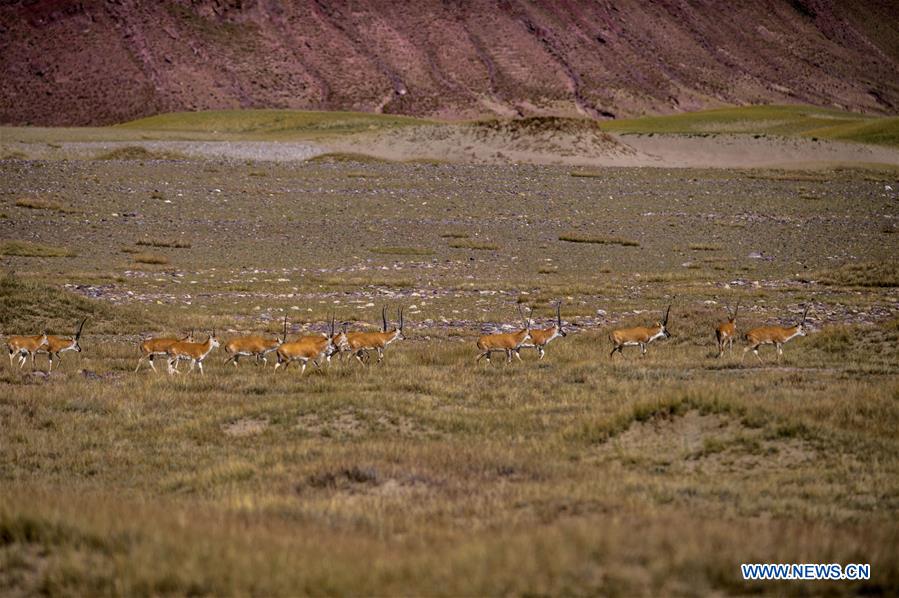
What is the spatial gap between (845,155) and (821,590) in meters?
77.9

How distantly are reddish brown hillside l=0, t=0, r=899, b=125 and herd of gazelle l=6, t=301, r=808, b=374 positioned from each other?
106337 millimetres

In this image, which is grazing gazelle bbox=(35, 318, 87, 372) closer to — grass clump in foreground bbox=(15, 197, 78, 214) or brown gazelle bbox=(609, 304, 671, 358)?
brown gazelle bbox=(609, 304, 671, 358)

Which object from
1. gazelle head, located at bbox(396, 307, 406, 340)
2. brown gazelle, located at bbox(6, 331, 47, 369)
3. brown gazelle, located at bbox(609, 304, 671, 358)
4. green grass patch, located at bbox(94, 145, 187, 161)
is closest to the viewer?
brown gazelle, located at bbox(6, 331, 47, 369)

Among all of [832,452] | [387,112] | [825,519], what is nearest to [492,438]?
[832,452]

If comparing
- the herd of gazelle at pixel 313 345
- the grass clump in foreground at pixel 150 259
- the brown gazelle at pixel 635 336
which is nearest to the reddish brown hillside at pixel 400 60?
the grass clump in foreground at pixel 150 259

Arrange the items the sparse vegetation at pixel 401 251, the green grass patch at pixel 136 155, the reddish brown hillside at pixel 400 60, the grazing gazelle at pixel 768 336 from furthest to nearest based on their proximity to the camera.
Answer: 1. the reddish brown hillside at pixel 400 60
2. the green grass patch at pixel 136 155
3. the sparse vegetation at pixel 401 251
4. the grazing gazelle at pixel 768 336

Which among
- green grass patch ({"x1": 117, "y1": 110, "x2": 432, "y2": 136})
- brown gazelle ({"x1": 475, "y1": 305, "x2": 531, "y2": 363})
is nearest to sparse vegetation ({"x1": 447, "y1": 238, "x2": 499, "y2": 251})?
brown gazelle ({"x1": 475, "y1": 305, "x2": 531, "y2": 363})

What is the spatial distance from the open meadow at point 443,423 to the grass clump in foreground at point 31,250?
192mm

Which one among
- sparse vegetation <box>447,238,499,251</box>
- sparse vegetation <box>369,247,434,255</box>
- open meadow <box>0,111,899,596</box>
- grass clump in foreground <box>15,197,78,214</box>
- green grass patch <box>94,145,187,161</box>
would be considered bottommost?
open meadow <box>0,111,899,596</box>

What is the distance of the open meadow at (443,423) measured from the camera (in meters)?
7.04

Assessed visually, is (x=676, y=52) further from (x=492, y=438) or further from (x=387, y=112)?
(x=492, y=438)

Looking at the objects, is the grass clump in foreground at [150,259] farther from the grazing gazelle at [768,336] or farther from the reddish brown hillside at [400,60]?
the reddish brown hillside at [400,60]

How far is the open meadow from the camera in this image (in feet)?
23.1

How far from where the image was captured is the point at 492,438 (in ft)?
42.7
